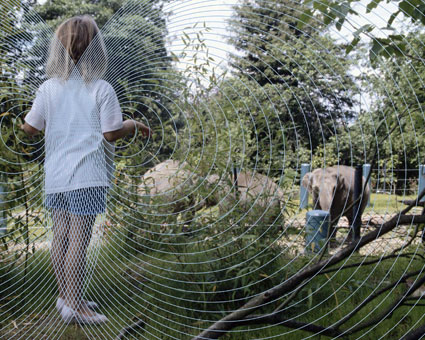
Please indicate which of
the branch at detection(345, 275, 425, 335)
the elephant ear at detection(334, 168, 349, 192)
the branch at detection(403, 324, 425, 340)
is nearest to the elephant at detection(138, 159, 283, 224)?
the branch at detection(345, 275, 425, 335)

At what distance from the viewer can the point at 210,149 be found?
247cm

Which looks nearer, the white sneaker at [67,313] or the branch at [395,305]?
the branch at [395,305]

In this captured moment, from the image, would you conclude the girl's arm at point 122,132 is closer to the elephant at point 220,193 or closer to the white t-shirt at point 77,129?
the white t-shirt at point 77,129

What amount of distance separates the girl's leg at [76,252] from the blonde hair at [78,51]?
2.00 ft

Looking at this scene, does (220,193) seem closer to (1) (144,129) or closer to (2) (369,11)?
(1) (144,129)

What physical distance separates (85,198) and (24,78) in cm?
66

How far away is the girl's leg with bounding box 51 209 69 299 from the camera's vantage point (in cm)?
200

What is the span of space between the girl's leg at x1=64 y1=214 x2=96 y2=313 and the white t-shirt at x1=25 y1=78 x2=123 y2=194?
18 cm

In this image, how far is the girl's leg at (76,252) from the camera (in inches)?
77.2

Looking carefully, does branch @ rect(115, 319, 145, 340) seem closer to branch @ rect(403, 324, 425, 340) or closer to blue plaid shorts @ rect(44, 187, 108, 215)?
blue plaid shorts @ rect(44, 187, 108, 215)

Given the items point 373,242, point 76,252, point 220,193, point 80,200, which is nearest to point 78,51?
point 80,200

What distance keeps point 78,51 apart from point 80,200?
2.01ft

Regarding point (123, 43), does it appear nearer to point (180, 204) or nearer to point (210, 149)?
point (210, 149)

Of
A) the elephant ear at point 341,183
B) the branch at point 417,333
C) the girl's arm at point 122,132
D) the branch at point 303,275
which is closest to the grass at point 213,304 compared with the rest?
the branch at point 303,275
